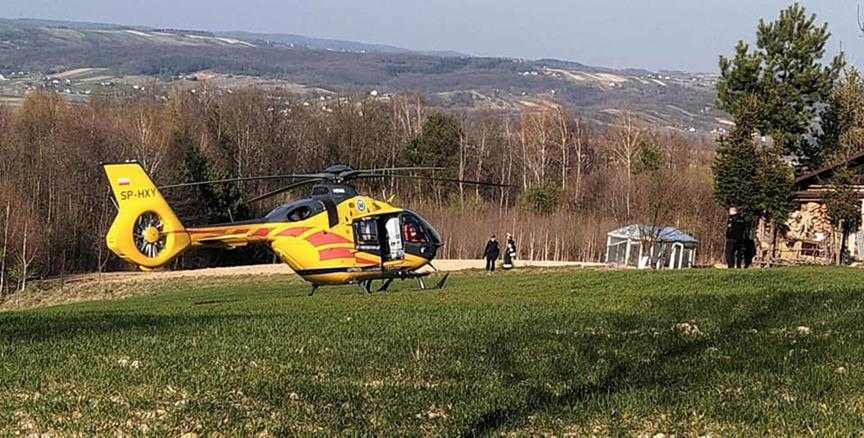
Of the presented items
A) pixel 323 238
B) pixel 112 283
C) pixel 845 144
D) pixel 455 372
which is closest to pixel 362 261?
pixel 323 238

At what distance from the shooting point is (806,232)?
43.7 meters

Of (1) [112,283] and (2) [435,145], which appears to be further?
(2) [435,145]

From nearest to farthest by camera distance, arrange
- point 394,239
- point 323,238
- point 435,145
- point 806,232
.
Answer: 1. point 323,238
2. point 394,239
3. point 806,232
4. point 435,145

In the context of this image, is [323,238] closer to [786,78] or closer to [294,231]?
[294,231]

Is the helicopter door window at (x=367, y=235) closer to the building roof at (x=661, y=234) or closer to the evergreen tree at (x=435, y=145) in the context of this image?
the building roof at (x=661, y=234)

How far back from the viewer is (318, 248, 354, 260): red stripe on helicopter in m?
22.0

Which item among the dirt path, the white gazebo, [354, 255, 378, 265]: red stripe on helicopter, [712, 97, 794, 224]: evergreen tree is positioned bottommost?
the dirt path

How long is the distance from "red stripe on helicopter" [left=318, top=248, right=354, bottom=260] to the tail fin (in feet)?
9.61

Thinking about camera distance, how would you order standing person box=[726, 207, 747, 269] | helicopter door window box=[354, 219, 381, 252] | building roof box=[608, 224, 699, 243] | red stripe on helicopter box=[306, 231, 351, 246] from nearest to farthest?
1. red stripe on helicopter box=[306, 231, 351, 246]
2. helicopter door window box=[354, 219, 381, 252]
3. standing person box=[726, 207, 747, 269]
4. building roof box=[608, 224, 699, 243]

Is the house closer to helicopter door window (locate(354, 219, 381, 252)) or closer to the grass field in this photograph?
helicopter door window (locate(354, 219, 381, 252))

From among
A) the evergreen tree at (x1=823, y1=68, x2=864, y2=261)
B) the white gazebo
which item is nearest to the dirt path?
the white gazebo

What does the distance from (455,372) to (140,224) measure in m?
13.8

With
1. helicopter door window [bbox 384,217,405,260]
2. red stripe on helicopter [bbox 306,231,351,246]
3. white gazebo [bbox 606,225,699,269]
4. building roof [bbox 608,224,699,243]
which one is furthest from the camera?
building roof [bbox 608,224,699,243]

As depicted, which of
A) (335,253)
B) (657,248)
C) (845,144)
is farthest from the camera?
(657,248)
